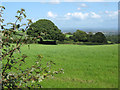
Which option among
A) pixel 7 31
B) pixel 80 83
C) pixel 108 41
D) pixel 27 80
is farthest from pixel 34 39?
pixel 108 41

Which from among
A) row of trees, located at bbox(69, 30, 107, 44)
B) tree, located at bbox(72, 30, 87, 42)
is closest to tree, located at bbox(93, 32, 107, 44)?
row of trees, located at bbox(69, 30, 107, 44)

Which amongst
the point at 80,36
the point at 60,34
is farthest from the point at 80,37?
the point at 60,34

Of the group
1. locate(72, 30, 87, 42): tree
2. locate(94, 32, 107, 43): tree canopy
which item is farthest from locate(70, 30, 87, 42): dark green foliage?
locate(94, 32, 107, 43): tree canopy

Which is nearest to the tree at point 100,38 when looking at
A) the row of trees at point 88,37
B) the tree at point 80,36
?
the row of trees at point 88,37

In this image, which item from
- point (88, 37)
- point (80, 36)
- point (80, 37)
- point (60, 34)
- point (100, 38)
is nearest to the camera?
point (100, 38)

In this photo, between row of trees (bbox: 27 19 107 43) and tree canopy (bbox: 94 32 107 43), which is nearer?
row of trees (bbox: 27 19 107 43)

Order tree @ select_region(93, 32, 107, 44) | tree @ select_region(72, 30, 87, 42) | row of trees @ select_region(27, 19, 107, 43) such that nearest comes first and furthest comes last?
1. row of trees @ select_region(27, 19, 107, 43)
2. tree @ select_region(93, 32, 107, 44)
3. tree @ select_region(72, 30, 87, 42)

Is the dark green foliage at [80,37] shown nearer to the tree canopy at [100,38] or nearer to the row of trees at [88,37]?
the row of trees at [88,37]

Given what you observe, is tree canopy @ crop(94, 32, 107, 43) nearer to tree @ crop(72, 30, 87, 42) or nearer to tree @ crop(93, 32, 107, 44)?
tree @ crop(93, 32, 107, 44)

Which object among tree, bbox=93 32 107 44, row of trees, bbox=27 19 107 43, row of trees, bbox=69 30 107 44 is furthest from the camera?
row of trees, bbox=69 30 107 44

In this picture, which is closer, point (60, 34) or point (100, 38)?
point (100, 38)

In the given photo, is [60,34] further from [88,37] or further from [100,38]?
[100,38]

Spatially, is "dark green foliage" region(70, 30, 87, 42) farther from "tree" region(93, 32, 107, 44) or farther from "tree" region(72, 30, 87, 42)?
"tree" region(93, 32, 107, 44)

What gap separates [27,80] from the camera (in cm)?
284
